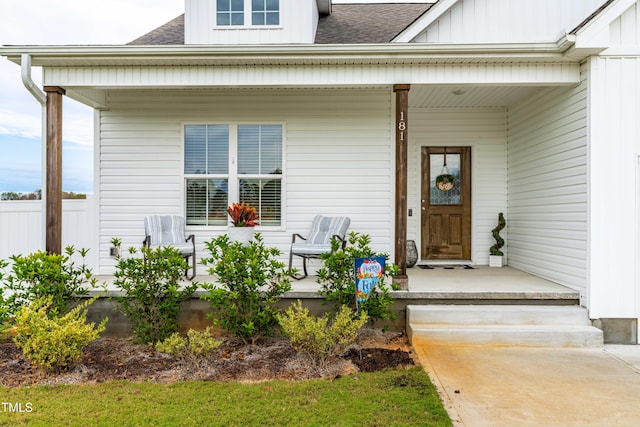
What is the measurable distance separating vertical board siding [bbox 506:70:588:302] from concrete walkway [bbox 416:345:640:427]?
0.96m

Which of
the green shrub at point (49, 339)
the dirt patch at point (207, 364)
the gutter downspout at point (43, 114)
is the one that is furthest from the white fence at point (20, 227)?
the green shrub at point (49, 339)

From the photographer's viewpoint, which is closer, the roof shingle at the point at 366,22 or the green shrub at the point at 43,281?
the green shrub at the point at 43,281

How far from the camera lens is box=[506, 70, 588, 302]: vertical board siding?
464 centimetres

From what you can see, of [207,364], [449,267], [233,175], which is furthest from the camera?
[449,267]

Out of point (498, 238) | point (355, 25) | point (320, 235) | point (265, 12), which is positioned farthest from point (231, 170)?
point (498, 238)

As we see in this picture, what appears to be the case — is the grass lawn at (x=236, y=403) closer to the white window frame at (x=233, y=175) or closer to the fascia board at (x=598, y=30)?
the white window frame at (x=233, y=175)

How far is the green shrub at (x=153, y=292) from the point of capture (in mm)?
4109

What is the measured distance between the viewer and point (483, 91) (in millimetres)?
5742

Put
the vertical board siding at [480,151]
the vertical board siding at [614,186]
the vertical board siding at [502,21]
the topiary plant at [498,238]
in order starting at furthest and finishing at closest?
the vertical board siding at [480,151] < the topiary plant at [498,238] < the vertical board siding at [502,21] < the vertical board siding at [614,186]

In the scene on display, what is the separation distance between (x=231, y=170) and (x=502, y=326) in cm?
372

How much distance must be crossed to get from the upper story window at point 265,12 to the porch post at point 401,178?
216cm

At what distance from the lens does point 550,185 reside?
17.4ft

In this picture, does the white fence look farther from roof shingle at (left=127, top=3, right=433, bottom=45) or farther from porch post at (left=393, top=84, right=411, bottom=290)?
porch post at (left=393, top=84, right=411, bottom=290)

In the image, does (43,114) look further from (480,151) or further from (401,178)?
(480,151)
